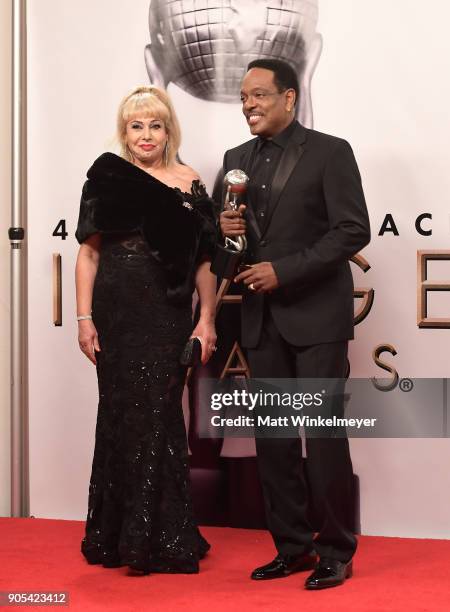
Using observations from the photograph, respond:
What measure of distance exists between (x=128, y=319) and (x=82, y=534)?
4.10 feet

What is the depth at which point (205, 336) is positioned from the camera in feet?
12.5

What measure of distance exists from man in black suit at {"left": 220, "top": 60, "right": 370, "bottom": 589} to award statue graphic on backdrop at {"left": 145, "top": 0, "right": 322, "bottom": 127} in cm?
80

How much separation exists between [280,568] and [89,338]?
112 centimetres

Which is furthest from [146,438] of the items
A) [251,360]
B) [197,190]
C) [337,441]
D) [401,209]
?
[401,209]

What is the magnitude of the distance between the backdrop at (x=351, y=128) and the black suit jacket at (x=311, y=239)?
80 cm

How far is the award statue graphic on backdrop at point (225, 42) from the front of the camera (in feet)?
14.6

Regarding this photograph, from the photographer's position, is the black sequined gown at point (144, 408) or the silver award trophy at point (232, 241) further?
the black sequined gown at point (144, 408)

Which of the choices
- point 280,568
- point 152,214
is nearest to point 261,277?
point 152,214

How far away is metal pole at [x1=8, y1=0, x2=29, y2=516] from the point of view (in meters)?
4.86

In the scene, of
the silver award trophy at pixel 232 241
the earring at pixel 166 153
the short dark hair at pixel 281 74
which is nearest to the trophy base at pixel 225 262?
the silver award trophy at pixel 232 241

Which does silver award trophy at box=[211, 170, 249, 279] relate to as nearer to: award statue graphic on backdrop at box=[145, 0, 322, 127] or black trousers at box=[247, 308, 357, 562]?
black trousers at box=[247, 308, 357, 562]

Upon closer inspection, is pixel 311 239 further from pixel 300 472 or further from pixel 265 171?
pixel 300 472

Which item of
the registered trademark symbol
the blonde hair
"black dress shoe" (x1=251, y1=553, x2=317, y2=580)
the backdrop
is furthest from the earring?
"black dress shoe" (x1=251, y1=553, x2=317, y2=580)

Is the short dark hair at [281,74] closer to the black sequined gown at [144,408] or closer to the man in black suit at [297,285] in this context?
the man in black suit at [297,285]
